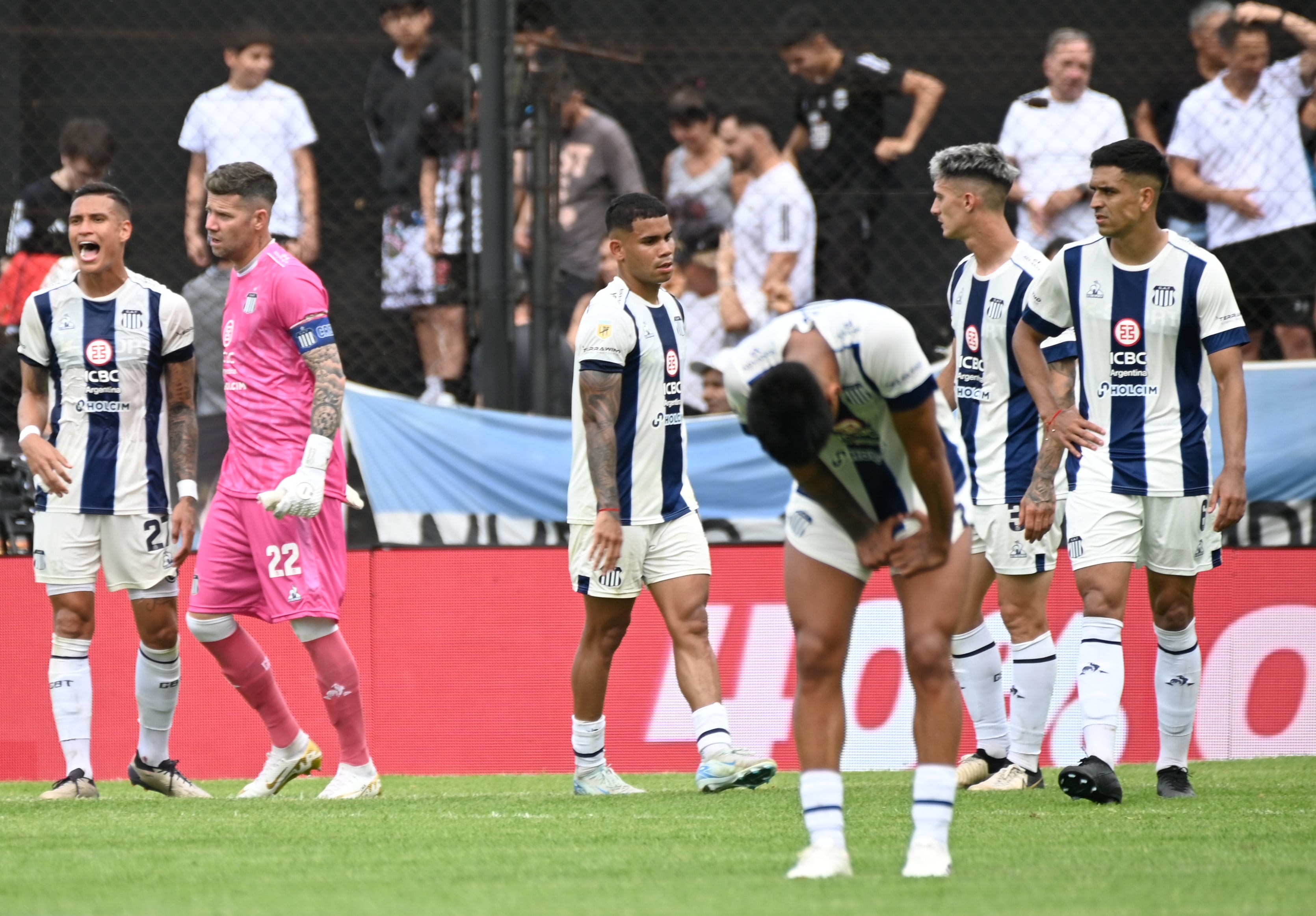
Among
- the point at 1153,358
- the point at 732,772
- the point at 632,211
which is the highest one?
the point at 632,211

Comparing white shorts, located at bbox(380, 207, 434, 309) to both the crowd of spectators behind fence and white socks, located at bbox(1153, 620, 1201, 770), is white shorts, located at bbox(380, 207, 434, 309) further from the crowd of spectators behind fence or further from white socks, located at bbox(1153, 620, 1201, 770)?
white socks, located at bbox(1153, 620, 1201, 770)

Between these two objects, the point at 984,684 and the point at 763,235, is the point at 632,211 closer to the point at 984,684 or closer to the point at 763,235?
the point at 984,684

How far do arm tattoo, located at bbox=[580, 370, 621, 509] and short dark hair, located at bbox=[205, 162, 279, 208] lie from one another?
1539 mm

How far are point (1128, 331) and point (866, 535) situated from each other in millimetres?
2447

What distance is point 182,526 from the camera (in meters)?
7.38

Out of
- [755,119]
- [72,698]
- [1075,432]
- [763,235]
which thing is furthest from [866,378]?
[755,119]

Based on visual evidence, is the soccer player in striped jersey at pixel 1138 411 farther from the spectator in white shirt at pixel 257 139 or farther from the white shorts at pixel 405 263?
the spectator in white shirt at pixel 257 139

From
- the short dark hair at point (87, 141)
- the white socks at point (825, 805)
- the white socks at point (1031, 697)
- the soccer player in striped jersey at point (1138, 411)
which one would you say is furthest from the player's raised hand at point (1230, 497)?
the short dark hair at point (87, 141)

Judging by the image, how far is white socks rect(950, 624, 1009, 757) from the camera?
23.6 ft

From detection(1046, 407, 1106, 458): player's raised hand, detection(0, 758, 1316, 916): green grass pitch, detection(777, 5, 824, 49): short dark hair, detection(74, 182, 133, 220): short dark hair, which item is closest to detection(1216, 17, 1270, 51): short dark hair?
detection(777, 5, 824, 49): short dark hair

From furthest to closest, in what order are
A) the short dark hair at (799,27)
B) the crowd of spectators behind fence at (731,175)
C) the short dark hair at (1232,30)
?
1. the short dark hair at (799,27)
2. the short dark hair at (1232,30)
3. the crowd of spectators behind fence at (731,175)

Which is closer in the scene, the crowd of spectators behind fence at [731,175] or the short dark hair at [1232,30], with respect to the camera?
the crowd of spectators behind fence at [731,175]

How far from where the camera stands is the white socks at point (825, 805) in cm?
436

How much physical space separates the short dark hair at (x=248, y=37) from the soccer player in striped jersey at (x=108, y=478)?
2932mm
